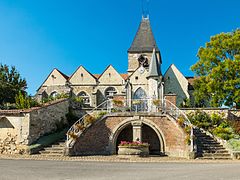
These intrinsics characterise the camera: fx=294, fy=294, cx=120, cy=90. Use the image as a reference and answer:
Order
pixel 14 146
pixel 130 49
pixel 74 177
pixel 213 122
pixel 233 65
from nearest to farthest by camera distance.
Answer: pixel 74 177 < pixel 14 146 < pixel 213 122 < pixel 233 65 < pixel 130 49

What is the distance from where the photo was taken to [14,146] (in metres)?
18.9

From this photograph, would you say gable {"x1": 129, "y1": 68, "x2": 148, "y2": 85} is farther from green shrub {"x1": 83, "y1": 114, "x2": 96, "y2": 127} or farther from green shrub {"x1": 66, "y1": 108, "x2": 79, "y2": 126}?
green shrub {"x1": 83, "y1": 114, "x2": 96, "y2": 127}

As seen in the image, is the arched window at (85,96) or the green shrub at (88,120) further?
the arched window at (85,96)

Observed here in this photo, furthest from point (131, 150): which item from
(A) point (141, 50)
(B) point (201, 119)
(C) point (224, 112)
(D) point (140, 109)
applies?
(A) point (141, 50)

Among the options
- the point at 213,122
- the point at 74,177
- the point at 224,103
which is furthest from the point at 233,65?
the point at 74,177

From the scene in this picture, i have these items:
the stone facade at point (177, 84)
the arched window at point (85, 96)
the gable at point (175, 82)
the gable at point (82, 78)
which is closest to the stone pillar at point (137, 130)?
the stone facade at point (177, 84)

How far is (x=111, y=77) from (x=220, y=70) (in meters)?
16.5

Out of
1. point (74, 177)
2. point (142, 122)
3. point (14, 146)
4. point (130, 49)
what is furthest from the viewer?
point (130, 49)

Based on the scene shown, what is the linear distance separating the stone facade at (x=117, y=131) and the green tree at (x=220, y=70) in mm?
9954

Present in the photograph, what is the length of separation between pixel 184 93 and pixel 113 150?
20295 mm

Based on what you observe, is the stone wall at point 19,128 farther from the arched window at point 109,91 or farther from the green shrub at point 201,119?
the arched window at point 109,91

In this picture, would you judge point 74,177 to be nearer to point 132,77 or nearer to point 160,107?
point 160,107

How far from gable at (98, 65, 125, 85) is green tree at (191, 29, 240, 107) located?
12094mm

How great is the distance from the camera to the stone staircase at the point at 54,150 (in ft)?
58.5
